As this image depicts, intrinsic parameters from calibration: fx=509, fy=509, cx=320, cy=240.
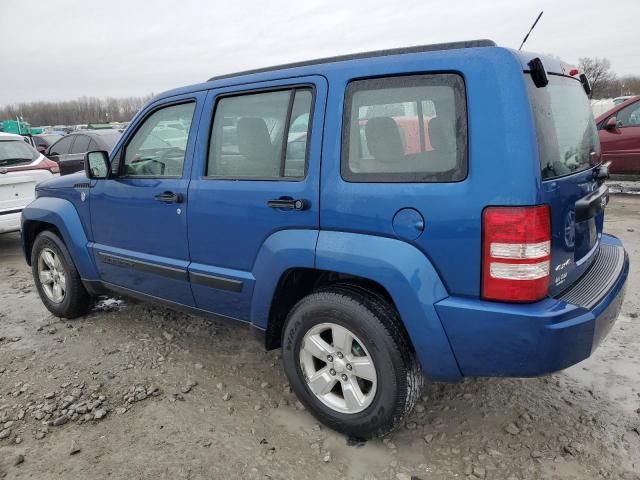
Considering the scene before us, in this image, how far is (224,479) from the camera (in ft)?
7.64

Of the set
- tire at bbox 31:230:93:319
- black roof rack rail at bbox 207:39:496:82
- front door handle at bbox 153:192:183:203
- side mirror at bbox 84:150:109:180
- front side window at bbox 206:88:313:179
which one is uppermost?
black roof rack rail at bbox 207:39:496:82

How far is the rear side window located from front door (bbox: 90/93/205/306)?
1155 millimetres

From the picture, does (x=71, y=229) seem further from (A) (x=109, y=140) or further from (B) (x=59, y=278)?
(A) (x=109, y=140)

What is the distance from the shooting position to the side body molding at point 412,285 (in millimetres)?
2172

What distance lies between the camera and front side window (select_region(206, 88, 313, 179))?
8.70 feet

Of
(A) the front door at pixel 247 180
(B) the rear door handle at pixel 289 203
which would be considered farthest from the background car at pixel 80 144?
(B) the rear door handle at pixel 289 203

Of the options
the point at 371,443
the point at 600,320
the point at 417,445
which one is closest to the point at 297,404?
the point at 371,443

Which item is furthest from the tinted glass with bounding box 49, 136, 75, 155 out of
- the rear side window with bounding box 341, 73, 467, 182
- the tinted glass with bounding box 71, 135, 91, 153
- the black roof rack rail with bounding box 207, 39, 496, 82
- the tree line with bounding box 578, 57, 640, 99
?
the tree line with bounding box 578, 57, 640, 99

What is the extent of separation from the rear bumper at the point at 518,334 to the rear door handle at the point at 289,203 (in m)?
0.82

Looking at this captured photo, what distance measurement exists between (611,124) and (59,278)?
772 cm

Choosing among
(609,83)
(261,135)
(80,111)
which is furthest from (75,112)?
(261,135)

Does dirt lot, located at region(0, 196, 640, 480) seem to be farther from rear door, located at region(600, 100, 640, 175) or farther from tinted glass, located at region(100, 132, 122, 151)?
tinted glass, located at region(100, 132, 122, 151)

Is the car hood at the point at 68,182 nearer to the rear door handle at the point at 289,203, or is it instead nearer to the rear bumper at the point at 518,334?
the rear door handle at the point at 289,203

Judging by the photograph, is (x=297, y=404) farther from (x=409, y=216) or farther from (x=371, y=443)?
(x=409, y=216)
